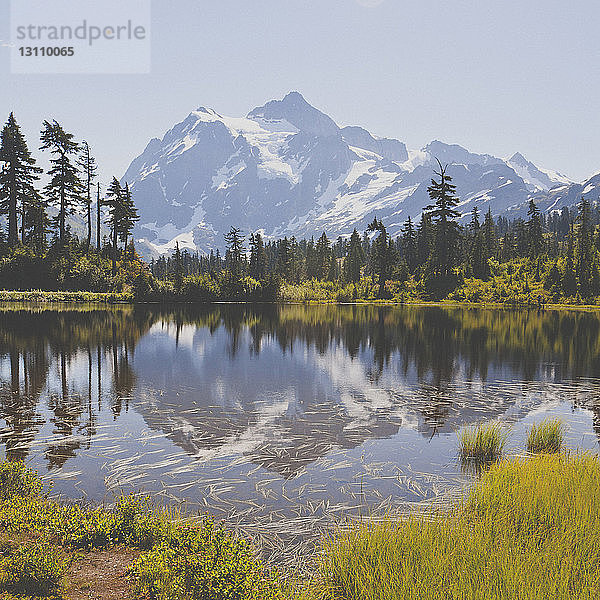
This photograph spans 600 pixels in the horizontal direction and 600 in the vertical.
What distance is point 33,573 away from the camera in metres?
7.43

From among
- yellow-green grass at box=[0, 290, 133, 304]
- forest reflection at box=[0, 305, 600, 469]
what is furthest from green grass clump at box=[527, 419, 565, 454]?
yellow-green grass at box=[0, 290, 133, 304]

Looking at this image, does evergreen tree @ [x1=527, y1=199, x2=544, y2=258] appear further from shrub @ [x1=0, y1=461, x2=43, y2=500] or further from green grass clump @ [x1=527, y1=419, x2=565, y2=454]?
shrub @ [x1=0, y1=461, x2=43, y2=500]

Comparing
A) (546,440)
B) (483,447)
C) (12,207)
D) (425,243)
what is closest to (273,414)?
(483,447)

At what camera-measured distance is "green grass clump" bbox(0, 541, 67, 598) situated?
24.0ft

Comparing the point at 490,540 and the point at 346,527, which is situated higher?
the point at 490,540

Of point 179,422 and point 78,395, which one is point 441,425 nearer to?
point 179,422

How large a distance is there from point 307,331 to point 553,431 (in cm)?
3831

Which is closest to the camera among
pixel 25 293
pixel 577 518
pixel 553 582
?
pixel 553 582

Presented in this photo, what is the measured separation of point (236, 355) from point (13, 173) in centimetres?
7311

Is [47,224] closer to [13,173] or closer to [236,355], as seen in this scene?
[13,173]

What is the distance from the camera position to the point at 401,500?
11688 mm

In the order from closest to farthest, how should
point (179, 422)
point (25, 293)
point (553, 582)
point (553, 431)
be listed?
1. point (553, 582)
2. point (553, 431)
3. point (179, 422)
4. point (25, 293)

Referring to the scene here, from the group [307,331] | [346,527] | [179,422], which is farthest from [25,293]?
[346,527]

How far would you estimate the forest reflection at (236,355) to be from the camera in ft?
62.5
